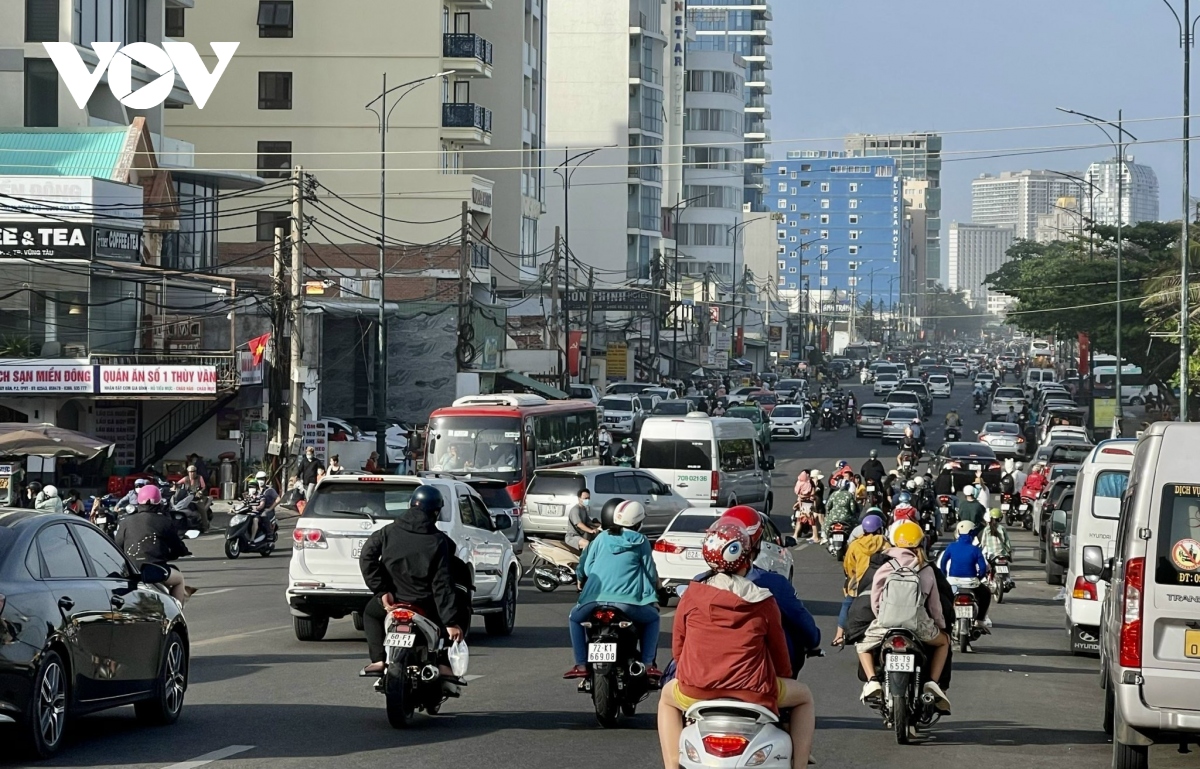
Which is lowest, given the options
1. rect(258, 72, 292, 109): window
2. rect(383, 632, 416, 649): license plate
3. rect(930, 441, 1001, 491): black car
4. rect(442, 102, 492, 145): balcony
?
rect(930, 441, 1001, 491): black car

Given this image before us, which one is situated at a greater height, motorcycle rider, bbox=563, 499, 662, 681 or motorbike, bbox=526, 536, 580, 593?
motorcycle rider, bbox=563, 499, 662, 681

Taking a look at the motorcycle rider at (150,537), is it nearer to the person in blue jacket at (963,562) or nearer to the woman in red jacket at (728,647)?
the person in blue jacket at (963,562)

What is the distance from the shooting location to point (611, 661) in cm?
1177

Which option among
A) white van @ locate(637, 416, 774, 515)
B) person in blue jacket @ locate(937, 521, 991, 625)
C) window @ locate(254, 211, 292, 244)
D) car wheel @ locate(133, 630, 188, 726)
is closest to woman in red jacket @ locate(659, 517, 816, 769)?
car wheel @ locate(133, 630, 188, 726)

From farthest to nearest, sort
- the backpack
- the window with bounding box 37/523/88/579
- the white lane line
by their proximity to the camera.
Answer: the backpack → the window with bounding box 37/523/88/579 → the white lane line

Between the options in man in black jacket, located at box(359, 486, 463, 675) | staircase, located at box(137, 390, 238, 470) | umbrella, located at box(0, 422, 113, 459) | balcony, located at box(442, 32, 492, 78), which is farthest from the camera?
balcony, located at box(442, 32, 492, 78)

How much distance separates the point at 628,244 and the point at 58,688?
10774cm

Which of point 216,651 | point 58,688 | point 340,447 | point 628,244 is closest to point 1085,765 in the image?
point 58,688

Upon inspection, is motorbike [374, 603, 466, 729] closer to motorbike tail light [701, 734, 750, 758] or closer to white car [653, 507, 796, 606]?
motorbike tail light [701, 734, 750, 758]

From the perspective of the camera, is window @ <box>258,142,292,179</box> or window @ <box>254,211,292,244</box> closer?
window @ <box>254,211,292,244</box>

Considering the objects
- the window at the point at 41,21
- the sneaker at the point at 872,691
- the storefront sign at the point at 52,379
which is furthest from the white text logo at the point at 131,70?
the sneaker at the point at 872,691

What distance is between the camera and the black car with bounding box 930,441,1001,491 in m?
38.1

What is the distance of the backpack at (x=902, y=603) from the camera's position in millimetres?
11828

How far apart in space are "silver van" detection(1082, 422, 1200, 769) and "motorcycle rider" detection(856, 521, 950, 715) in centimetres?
216
